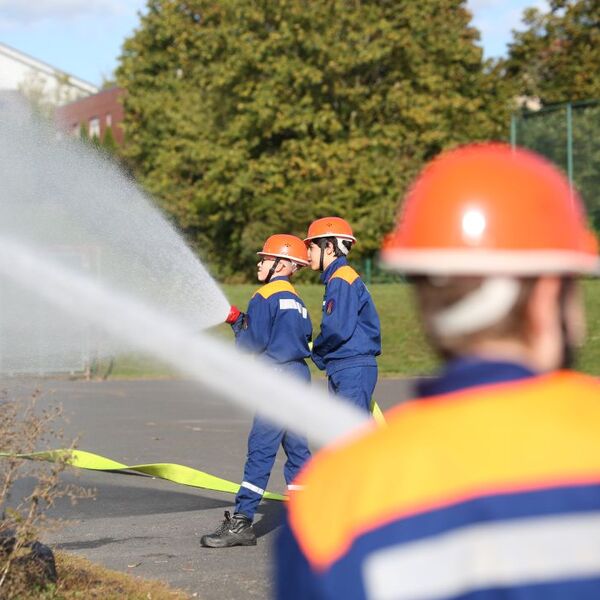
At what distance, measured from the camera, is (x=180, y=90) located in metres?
41.3

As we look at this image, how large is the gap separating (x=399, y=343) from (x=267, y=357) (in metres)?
15.3

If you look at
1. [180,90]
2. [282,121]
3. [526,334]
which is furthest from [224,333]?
[526,334]

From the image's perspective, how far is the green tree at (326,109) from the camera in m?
34.7

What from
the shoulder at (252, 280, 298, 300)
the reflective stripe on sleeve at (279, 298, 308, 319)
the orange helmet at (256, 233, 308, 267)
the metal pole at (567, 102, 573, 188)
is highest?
the metal pole at (567, 102, 573, 188)

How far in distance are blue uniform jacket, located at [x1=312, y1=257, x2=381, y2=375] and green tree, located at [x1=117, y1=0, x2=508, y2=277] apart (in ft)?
88.2

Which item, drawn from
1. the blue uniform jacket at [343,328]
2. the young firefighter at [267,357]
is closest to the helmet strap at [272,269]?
the young firefighter at [267,357]

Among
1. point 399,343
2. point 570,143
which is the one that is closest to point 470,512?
point 399,343

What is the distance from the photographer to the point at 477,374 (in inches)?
56.1

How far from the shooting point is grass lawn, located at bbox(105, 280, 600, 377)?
20547 millimetres

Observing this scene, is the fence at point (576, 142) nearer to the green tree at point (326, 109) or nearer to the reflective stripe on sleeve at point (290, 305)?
the green tree at point (326, 109)

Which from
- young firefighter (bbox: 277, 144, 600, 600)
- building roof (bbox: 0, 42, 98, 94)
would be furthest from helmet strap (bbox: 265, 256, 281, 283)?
building roof (bbox: 0, 42, 98, 94)

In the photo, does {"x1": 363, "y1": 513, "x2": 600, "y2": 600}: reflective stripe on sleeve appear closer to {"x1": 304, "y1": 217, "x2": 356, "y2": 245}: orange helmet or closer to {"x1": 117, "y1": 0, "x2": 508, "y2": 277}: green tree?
{"x1": 304, "y1": 217, "x2": 356, "y2": 245}: orange helmet

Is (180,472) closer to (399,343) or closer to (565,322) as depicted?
(565,322)

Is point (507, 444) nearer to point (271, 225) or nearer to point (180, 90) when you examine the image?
point (271, 225)
